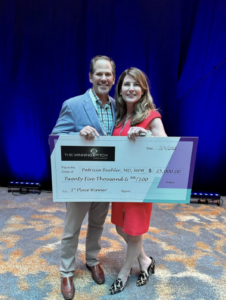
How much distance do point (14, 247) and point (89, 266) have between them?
2.15 ft

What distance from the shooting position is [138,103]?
1348 millimetres

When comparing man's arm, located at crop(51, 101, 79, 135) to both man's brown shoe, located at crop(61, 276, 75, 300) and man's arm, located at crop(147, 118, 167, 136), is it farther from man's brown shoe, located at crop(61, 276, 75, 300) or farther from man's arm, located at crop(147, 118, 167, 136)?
man's brown shoe, located at crop(61, 276, 75, 300)

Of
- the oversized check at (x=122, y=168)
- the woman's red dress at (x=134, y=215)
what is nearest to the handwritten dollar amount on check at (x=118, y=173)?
the oversized check at (x=122, y=168)

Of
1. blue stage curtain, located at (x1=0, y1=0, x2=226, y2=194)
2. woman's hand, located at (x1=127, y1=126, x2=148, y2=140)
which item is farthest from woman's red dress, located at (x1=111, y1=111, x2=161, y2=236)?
blue stage curtain, located at (x1=0, y1=0, x2=226, y2=194)

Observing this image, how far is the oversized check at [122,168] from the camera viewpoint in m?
1.22

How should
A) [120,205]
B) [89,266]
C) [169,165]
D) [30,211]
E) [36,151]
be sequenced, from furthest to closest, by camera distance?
Result: [36,151], [30,211], [89,266], [120,205], [169,165]

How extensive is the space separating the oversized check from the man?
0.32 feet

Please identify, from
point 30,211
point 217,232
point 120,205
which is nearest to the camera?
point 120,205

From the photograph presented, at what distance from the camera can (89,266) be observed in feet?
5.45

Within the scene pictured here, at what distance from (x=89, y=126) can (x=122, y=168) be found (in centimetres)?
28

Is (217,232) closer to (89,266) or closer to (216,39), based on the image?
(89,266)

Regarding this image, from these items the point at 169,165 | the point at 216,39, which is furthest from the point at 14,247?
the point at 216,39

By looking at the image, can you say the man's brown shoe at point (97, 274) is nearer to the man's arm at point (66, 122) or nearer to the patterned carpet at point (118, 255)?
the patterned carpet at point (118, 255)

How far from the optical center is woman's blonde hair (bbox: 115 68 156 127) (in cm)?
129
